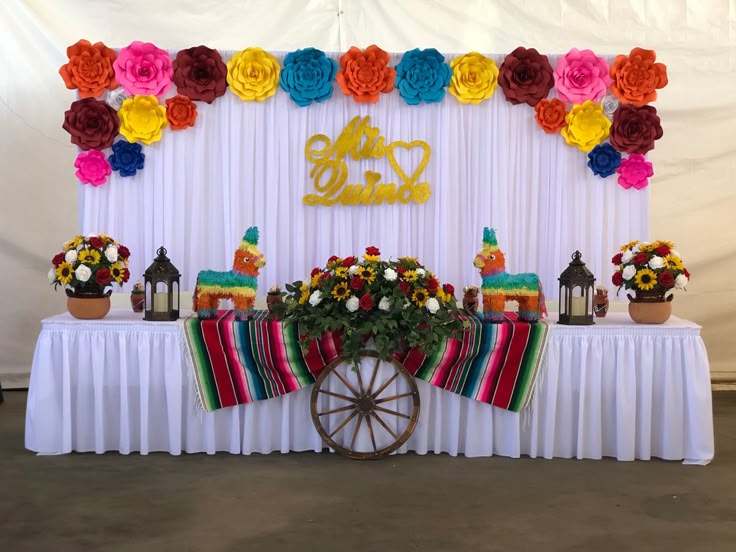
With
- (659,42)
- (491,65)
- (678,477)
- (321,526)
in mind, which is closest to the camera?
(321,526)

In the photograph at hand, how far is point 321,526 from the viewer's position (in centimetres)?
336

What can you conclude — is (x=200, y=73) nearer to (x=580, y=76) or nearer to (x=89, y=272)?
(x=89, y=272)

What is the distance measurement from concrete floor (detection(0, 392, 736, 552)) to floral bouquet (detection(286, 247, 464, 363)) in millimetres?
616

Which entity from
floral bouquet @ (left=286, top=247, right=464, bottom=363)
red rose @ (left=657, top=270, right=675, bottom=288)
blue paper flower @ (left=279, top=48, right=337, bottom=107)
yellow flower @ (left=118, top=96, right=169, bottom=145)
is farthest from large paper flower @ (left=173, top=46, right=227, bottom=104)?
red rose @ (left=657, top=270, right=675, bottom=288)

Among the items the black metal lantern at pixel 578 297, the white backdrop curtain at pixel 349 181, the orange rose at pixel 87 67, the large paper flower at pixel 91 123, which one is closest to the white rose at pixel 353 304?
the white backdrop curtain at pixel 349 181

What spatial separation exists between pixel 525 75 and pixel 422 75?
57 cm

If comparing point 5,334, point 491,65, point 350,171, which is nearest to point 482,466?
point 350,171

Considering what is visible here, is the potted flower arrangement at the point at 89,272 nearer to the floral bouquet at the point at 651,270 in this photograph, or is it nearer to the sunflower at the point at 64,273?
the sunflower at the point at 64,273

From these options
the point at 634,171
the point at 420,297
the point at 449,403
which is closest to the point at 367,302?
the point at 420,297

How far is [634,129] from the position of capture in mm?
4707

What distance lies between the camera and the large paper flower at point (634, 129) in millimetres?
4699

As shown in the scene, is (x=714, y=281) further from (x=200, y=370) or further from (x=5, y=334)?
(x=5, y=334)

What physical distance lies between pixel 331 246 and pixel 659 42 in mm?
3061

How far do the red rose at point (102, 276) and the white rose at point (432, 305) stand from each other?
1.62 m
